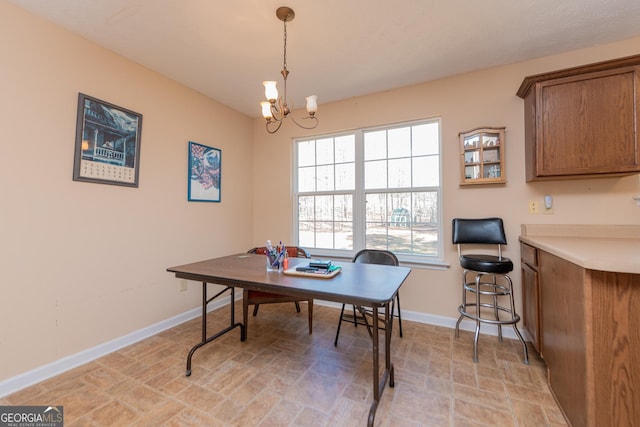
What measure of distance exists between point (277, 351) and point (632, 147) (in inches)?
122

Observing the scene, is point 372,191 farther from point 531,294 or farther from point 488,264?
point 531,294

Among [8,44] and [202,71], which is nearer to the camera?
[8,44]

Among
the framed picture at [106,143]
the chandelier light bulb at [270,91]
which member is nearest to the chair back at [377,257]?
the chandelier light bulb at [270,91]

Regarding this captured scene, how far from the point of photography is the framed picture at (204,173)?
2988 millimetres

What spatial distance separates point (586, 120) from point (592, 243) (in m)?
0.95

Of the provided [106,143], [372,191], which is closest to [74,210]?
[106,143]

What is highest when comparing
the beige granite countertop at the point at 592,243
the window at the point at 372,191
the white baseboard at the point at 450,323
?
the window at the point at 372,191

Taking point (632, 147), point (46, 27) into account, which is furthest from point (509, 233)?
point (46, 27)

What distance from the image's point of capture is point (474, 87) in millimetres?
2592

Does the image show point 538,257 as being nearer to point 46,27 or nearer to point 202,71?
point 202,71

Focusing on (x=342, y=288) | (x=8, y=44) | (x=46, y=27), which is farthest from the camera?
(x=46, y=27)

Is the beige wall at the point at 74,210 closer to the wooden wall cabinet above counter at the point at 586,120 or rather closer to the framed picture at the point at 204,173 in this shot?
the framed picture at the point at 204,173

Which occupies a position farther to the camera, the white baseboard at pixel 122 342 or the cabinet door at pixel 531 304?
the cabinet door at pixel 531 304

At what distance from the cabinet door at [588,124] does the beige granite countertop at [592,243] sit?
1.68 feet
